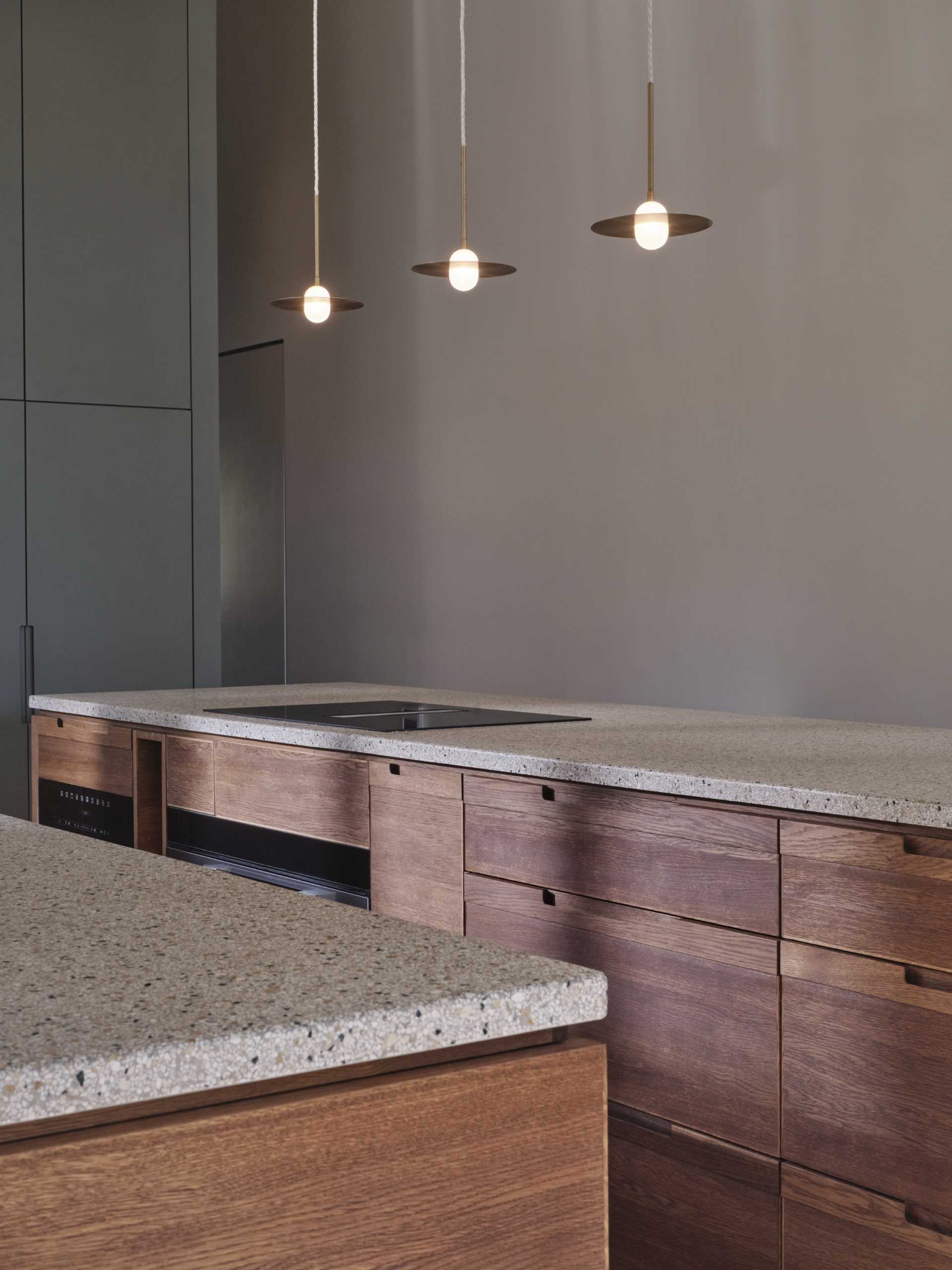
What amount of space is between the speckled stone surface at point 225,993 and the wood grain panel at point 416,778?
1.35 metres

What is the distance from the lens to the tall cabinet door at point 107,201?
16.1 feet

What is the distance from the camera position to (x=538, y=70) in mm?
5848

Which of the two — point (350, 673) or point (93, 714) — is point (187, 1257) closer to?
point (93, 714)

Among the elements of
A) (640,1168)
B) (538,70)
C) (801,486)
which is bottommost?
(640,1168)

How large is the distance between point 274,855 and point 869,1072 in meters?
1.49

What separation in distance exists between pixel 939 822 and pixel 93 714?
2409 mm

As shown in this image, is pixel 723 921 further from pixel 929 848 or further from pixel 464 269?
pixel 464 269

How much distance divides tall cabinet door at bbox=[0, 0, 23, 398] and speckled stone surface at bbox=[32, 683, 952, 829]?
72.7 inches

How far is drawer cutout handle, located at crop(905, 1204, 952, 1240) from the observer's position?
168cm

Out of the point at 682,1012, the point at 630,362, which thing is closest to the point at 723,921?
the point at 682,1012

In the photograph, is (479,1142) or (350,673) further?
(350,673)

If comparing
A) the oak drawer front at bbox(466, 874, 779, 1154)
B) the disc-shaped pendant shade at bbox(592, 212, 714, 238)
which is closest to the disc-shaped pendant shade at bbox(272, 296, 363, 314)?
the disc-shaped pendant shade at bbox(592, 212, 714, 238)

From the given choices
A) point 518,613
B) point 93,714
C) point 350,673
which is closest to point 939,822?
point 93,714

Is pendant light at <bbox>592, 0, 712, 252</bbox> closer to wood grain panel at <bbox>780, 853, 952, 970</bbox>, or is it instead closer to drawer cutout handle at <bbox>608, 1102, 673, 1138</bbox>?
wood grain panel at <bbox>780, 853, 952, 970</bbox>
